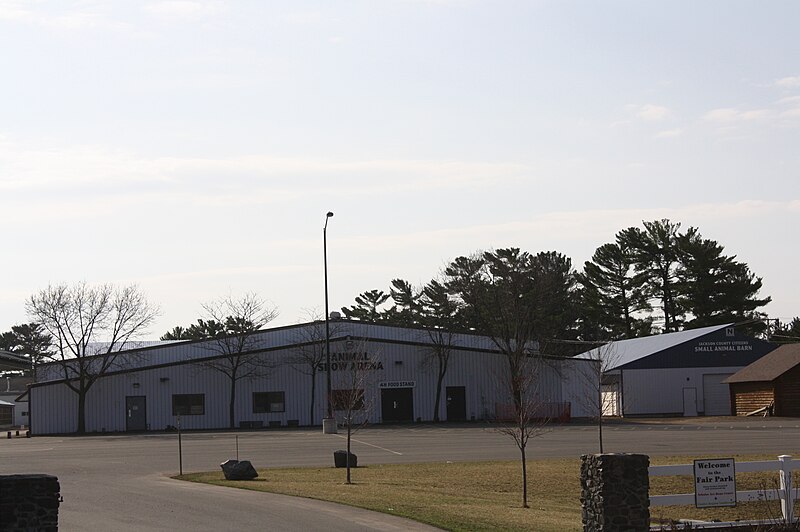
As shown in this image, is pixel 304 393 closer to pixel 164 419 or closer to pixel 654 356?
pixel 164 419

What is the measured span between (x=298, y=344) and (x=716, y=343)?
2775 cm

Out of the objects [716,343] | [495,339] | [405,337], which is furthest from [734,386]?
[405,337]

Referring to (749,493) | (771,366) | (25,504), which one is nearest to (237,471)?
(749,493)

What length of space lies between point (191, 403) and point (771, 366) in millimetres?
35389

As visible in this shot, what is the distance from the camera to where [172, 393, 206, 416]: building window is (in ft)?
221

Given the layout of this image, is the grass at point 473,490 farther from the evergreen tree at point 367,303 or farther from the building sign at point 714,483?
the evergreen tree at point 367,303

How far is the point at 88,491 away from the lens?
24.2 m

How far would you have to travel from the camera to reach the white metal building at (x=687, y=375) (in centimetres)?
7212

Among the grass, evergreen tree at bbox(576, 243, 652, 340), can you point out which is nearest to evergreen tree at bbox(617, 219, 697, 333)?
evergreen tree at bbox(576, 243, 652, 340)

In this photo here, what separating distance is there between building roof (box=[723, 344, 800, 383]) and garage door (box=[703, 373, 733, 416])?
3.11 meters

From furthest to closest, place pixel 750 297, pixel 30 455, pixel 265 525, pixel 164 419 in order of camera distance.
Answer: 1. pixel 750 297
2. pixel 164 419
3. pixel 30 455
4. pixel 265 525

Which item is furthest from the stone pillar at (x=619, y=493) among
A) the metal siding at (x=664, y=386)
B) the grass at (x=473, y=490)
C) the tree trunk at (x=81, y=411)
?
the metal siding at (x=664, y=386)

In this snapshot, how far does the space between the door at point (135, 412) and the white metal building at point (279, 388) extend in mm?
61

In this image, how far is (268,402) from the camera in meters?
68.1
